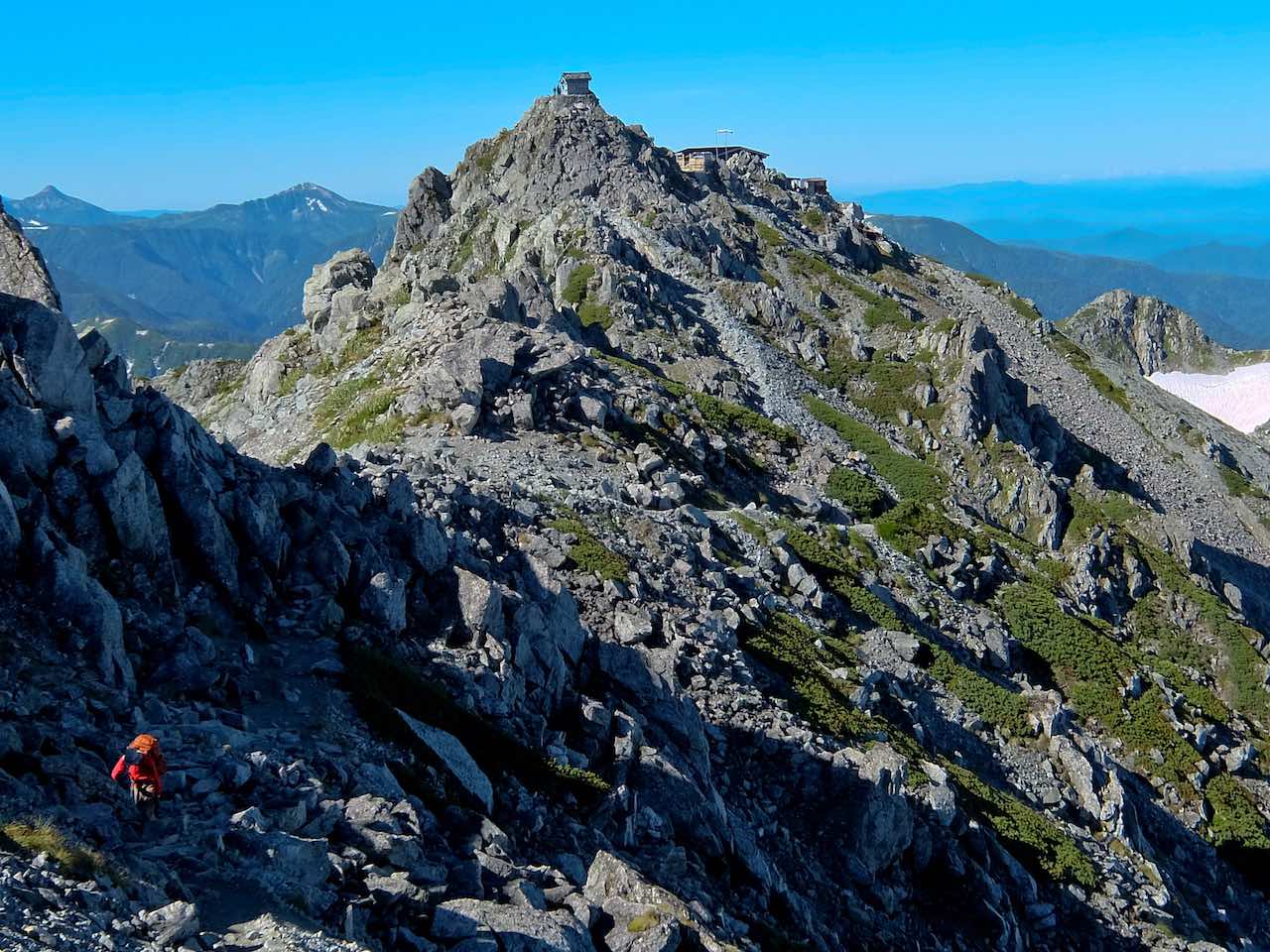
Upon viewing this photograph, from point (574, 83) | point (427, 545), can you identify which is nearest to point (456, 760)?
point (427, 545)

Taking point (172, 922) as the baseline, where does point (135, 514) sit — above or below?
above

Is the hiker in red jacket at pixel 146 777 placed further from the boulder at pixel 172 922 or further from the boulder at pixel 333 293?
the boulder at pixel 333 293

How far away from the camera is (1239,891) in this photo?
1190 inches

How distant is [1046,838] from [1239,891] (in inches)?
372

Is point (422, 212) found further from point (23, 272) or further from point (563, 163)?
point (23, 272)

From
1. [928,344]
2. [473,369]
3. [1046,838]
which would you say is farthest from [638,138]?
[1046,838]

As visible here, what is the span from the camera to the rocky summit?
12.4 metres

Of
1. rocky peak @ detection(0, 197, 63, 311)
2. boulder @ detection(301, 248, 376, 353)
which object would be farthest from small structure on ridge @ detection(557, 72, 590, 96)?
rocky peak @ detection(0, 197, 63, 311)

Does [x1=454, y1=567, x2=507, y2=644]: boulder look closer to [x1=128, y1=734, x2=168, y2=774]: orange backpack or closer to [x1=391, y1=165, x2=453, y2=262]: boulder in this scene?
[x1=128, y1=734, x2=168, y2=774]: orange backpack

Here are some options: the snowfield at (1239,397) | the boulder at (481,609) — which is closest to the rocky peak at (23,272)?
the boulder at (481,609)

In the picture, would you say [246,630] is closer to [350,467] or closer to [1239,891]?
[350,467]

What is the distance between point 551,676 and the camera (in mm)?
20656

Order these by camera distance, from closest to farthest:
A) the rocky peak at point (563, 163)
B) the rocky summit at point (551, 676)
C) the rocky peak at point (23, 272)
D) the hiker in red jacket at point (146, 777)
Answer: the hiker in red jacket at point (146, 777) < the rocky summit at point (551, 676) < the rocky peak at point (23, 272) < the rocky peak at point (563, 163)

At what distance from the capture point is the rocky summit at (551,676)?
12398 millimetres
